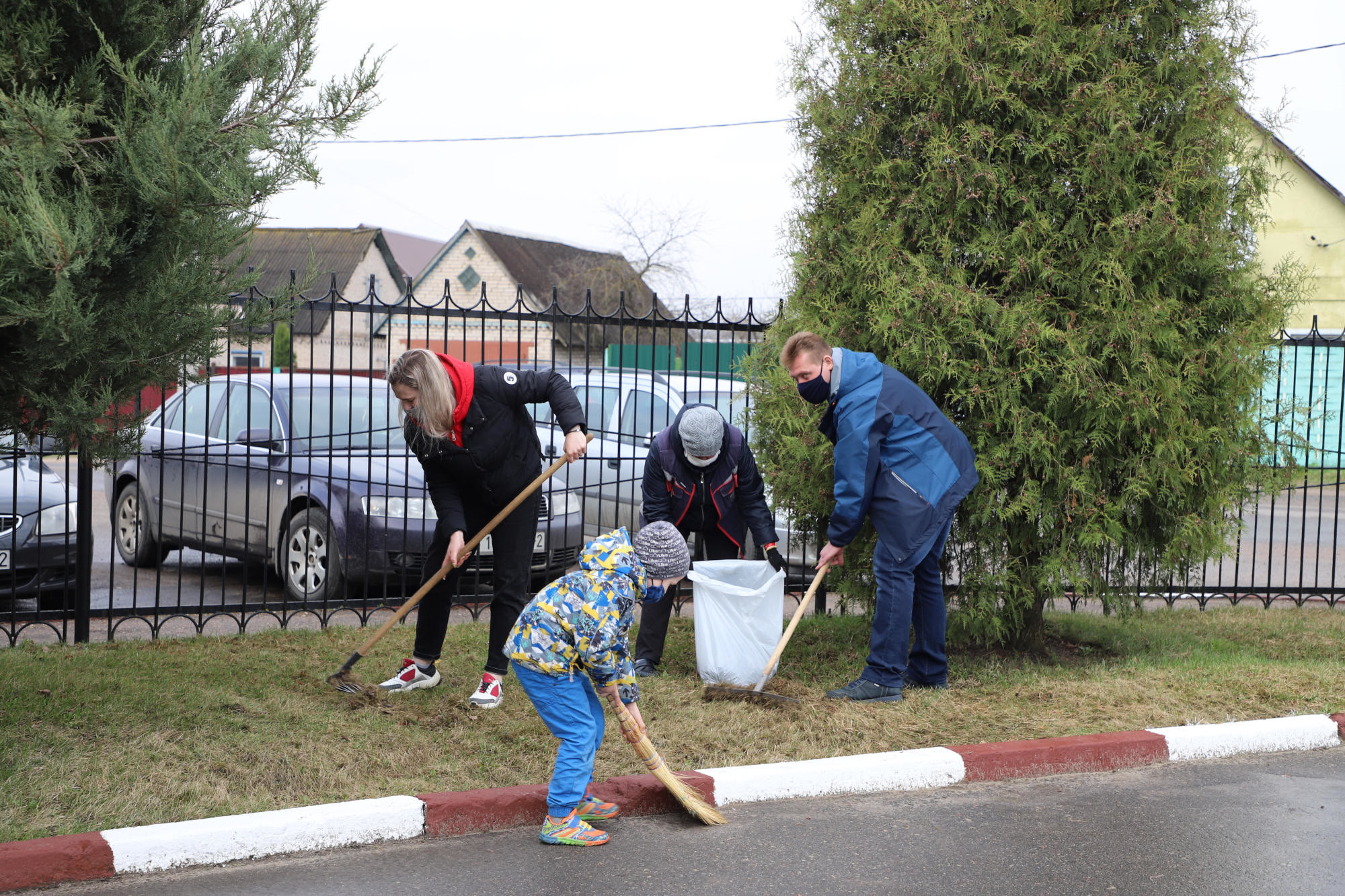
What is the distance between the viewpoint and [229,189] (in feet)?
11.7

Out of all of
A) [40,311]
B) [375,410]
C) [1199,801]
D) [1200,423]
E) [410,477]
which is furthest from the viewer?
[375,410]

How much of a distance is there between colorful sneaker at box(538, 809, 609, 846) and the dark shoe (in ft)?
6.04

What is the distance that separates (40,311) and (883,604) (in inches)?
145

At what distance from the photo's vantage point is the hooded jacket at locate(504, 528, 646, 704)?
11.7 ft

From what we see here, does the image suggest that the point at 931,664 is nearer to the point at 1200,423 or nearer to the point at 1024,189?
the point at 1200,423

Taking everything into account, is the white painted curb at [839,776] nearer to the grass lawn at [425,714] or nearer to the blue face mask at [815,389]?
the grass lawn at [425,714]

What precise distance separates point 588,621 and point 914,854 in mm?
1317

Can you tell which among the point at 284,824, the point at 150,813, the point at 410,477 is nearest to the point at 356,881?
the point at 284,824

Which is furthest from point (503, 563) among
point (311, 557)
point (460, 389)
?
point (311, 557)

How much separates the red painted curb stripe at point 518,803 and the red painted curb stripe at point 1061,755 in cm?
115

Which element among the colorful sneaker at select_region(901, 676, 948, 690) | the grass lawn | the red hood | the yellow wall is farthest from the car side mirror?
the yellow wall

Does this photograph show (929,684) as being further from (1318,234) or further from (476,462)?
(1318,234)

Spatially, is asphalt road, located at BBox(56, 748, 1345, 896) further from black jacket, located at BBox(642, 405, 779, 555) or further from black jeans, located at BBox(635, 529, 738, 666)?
black jacket, located at BBox(642, 405, 779, 555)

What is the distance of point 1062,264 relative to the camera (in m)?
5.47
